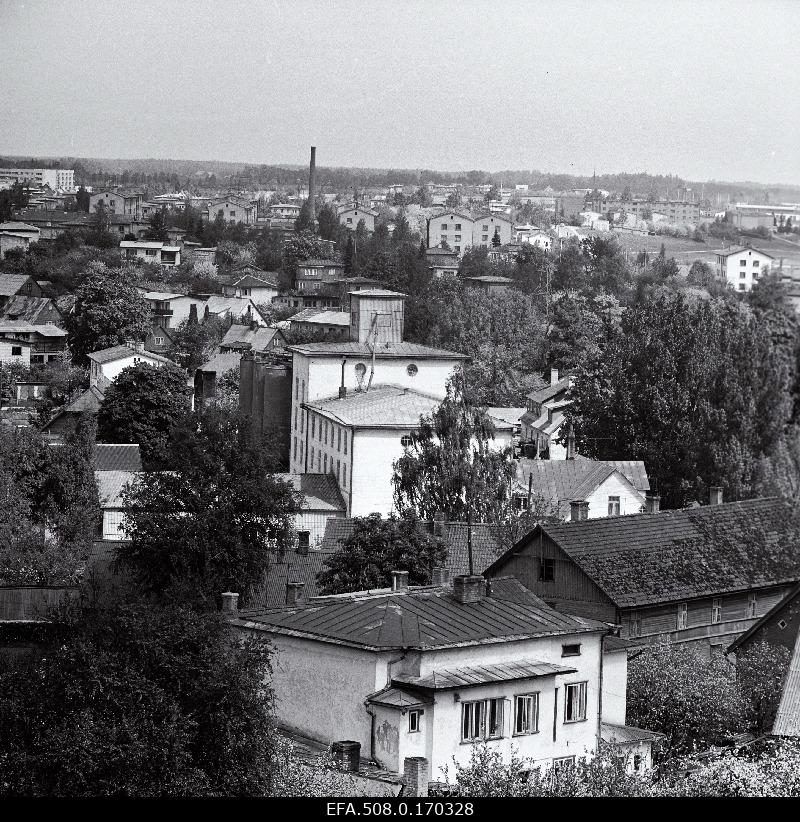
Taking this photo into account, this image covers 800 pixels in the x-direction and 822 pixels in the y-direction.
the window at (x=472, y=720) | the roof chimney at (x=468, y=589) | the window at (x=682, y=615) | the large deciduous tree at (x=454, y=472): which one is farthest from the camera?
the large deciduous tree at (x=454, y=472)

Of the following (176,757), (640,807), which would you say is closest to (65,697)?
(176,757)

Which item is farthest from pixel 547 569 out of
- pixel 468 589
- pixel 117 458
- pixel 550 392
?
pixel 550 392

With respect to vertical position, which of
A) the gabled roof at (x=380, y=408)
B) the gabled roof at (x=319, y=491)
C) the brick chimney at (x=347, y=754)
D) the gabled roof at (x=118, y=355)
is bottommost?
the gabled roof at (x=319, y=491)

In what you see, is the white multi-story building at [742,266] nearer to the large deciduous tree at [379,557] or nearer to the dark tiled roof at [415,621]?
the large deciduous tree at [379,557]

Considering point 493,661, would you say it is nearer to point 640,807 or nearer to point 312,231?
point 640,807

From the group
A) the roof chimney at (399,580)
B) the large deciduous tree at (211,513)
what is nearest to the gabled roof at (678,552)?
the roof chimney at (399,580)

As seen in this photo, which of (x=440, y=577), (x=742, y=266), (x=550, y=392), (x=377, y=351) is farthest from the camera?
(x=550, y=392)

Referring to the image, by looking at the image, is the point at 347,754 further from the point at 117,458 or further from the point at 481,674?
the point at 117,458
